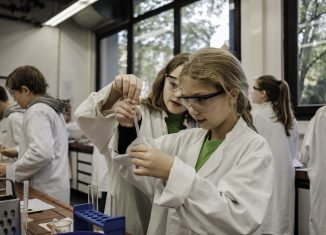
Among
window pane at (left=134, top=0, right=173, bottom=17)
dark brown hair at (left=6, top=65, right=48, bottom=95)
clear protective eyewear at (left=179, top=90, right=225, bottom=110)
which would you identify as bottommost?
clear protective eyewear at (left=179, top=90, right=225, bottom=110)

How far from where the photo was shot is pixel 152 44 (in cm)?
488

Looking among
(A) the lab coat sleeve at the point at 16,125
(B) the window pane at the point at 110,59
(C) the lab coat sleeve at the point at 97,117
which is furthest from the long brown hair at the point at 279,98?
(B) the window pane at the point at 110,59

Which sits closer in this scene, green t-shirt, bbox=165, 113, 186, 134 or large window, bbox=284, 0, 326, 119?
green t-shirt, bbox=165, 113, 186, 134

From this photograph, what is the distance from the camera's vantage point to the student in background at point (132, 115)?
1.07 m

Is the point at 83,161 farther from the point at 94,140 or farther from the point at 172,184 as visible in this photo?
the point at 172,184

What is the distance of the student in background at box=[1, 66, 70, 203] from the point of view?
1986mm

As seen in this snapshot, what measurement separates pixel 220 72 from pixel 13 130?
207cm

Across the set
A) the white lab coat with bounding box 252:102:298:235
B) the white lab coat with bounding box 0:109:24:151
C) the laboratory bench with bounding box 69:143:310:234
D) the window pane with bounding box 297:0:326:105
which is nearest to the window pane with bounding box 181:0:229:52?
the window pane with bounding box 297:0:326:105

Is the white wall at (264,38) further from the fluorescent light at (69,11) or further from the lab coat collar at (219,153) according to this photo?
the lab coat collar at (219,153)

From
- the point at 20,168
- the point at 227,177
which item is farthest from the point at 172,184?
the point at 20,168

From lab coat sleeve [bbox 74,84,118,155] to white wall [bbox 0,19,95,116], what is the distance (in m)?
4.33

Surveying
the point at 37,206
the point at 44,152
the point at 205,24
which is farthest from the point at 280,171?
the point at 205,24

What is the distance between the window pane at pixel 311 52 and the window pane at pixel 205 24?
78 cm

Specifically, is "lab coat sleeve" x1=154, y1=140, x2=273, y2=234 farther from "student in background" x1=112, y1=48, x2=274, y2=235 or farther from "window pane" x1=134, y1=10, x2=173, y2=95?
"window pane" x1=134, y1=10, x2=173, y2=95
